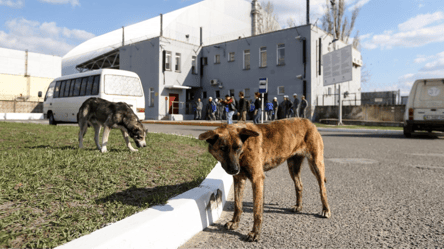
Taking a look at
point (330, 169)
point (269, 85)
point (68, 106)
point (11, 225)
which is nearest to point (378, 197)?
point (330, 169)

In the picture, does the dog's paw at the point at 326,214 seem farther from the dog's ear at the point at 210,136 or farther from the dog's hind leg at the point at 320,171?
the dog's ear at the point at 210,136

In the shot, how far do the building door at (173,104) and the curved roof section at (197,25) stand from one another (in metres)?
8.78

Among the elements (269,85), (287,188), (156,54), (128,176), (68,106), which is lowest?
(287,188)

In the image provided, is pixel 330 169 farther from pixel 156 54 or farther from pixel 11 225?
pixel 156 54

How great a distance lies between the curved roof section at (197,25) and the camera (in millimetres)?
38750

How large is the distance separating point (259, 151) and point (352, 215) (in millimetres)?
1367

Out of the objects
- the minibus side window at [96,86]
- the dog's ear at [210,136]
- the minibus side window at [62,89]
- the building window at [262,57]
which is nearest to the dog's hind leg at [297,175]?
the dog's ear at [210,136]

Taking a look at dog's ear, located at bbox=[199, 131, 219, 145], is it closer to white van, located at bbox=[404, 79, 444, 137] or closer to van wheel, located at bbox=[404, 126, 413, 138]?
white van, located at bbox=[404, 79, 444, 137]

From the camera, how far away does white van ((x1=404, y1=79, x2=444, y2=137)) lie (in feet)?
39.0

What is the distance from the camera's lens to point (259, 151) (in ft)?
8.54

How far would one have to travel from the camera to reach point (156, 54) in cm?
3036

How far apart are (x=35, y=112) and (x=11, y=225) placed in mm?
40295

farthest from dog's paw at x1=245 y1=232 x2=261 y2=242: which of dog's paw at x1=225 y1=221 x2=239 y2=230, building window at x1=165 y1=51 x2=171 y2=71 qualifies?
building window at x1=165 y1=51 x2=171 y2=71

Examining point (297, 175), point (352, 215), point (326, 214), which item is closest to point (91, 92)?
point (297, 175)
